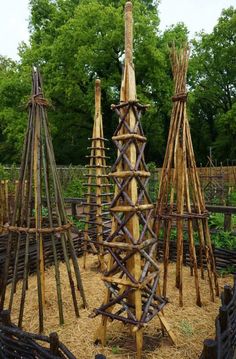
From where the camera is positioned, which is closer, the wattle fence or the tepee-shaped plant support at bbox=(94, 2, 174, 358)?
the wattle fence

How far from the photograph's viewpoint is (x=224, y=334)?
7.04 feet

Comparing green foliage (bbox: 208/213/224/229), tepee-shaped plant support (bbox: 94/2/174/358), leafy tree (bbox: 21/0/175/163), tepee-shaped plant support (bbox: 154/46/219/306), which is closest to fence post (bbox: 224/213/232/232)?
green foliage (bbox: 208/213/224/229)

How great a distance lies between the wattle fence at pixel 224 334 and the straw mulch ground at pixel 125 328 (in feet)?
1.54

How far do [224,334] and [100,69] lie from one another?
16.7m

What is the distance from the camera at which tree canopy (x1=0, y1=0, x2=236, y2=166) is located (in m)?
15.6

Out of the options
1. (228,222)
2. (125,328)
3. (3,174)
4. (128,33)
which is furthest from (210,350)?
(3,174)

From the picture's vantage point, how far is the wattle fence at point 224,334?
1.84m

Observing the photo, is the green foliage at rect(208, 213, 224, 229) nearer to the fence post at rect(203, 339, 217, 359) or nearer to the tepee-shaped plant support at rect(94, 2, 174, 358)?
the tepee-shaped plant support at rect(94, 2, 174, 358)

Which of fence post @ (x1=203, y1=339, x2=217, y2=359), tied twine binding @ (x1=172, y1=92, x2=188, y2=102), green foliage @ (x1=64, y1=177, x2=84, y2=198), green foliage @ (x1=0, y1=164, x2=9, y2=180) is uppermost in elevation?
tied twine binding @ (x1=172, y1=92, x2=188, y2=102)

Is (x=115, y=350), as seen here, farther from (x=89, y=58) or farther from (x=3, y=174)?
(x=89, y=58)

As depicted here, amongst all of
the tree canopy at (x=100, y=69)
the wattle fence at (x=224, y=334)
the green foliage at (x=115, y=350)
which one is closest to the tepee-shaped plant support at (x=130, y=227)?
the green foliage at (x=115, y=350)

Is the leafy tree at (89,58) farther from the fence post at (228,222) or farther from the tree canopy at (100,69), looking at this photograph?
the fence post at (228,222)

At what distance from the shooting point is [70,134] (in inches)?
802

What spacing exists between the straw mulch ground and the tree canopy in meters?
12.8
